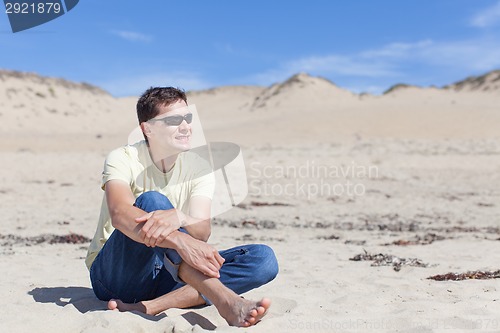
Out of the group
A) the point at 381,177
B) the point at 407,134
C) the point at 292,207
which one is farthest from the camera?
the point at 407,134

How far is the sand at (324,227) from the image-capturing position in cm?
396

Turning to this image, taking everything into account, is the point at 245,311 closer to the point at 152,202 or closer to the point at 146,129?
the point at 152,202

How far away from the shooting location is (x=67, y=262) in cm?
642

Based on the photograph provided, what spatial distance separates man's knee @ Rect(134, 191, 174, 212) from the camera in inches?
146

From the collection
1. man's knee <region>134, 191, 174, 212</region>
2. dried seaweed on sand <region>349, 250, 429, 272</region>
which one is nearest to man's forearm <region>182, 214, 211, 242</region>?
man's knee <region>134, 191, 174, 212</region>

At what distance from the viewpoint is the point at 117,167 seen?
3805 mm

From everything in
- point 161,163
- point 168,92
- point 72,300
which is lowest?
point 72,300

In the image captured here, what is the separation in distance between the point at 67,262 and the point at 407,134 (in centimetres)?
2574

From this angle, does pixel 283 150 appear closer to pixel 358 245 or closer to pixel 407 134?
pixel 407 134

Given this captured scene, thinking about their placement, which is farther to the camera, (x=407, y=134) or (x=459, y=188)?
(x=407, y=134)

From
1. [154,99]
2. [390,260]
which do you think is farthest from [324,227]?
[154,99]

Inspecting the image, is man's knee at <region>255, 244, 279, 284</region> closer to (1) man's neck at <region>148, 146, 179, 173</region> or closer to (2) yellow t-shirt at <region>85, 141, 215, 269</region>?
(2) yellow t-shirt at <region>85, 141, 215, 269</region>

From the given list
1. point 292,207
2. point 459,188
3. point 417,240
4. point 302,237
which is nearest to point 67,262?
point 302,237

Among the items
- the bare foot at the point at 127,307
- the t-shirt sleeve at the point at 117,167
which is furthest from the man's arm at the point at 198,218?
the bare foot at the point at 127,307
